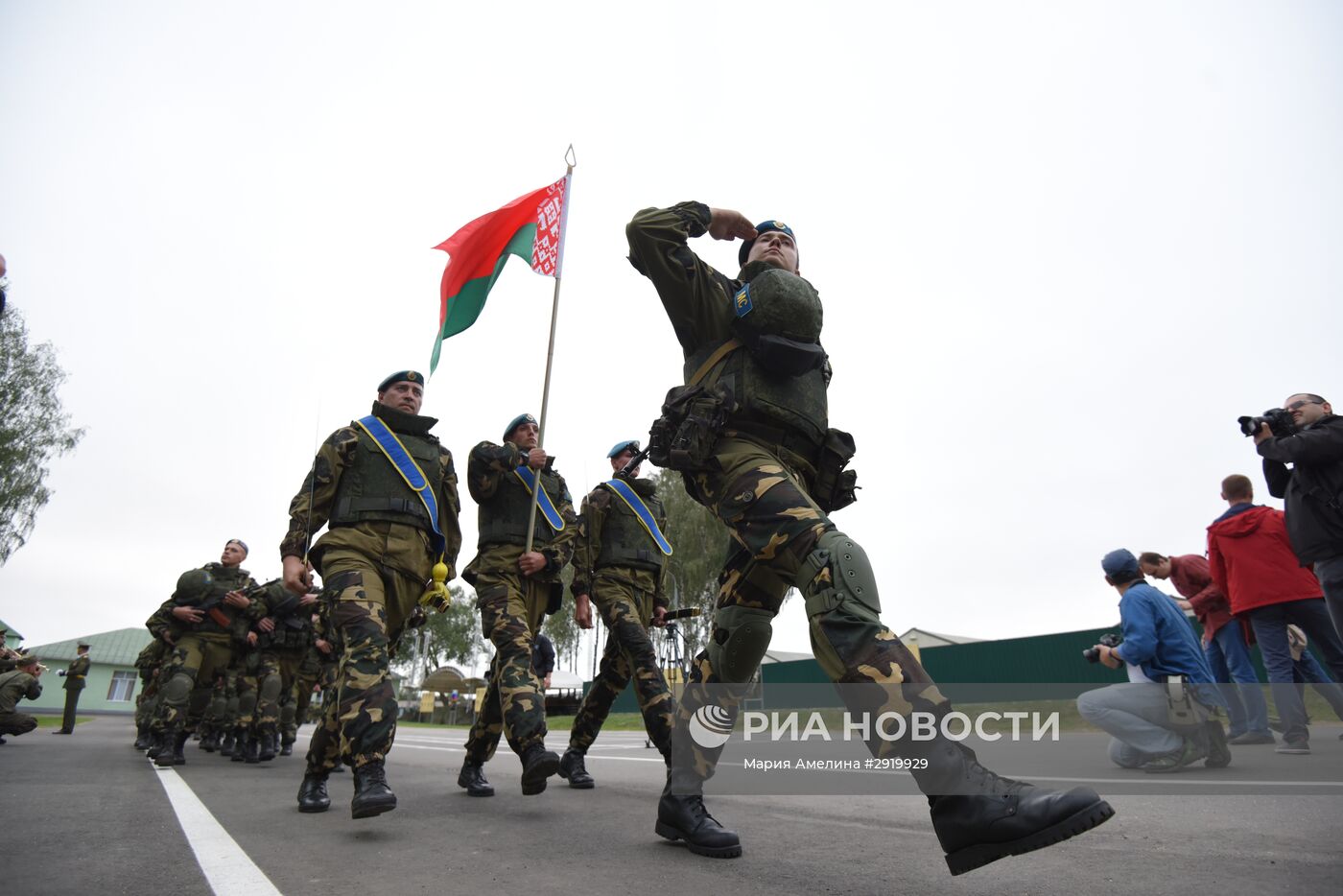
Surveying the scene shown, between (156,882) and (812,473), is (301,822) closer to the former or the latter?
(156,882)

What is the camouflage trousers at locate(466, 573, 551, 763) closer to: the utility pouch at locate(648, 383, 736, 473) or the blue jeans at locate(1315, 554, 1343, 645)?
the utility pouch at locate(648, 383, 736, 473)

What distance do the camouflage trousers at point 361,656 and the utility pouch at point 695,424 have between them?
71.6 inches

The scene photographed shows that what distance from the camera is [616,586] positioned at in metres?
5.12

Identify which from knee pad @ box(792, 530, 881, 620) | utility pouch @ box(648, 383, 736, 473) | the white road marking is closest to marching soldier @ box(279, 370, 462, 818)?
the white road marking

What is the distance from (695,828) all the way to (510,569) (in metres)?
2.52

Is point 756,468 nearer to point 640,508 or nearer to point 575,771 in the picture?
point 640,508

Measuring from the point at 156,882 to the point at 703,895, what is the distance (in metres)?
1.57

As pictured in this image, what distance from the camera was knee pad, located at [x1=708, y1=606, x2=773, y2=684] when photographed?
2688 millimetres

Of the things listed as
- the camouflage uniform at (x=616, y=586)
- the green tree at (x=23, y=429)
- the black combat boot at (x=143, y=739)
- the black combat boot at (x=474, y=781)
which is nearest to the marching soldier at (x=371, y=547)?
the black combat boot at (x=474, y=781)

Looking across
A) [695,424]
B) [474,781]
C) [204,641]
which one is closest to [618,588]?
[474,781]

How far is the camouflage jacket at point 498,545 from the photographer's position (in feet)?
16.0

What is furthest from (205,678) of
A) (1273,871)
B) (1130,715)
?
(1273,871)

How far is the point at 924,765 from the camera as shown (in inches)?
72.6

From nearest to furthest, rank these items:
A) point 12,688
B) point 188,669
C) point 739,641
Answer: point 739,641
point 12,688
point 188,669
